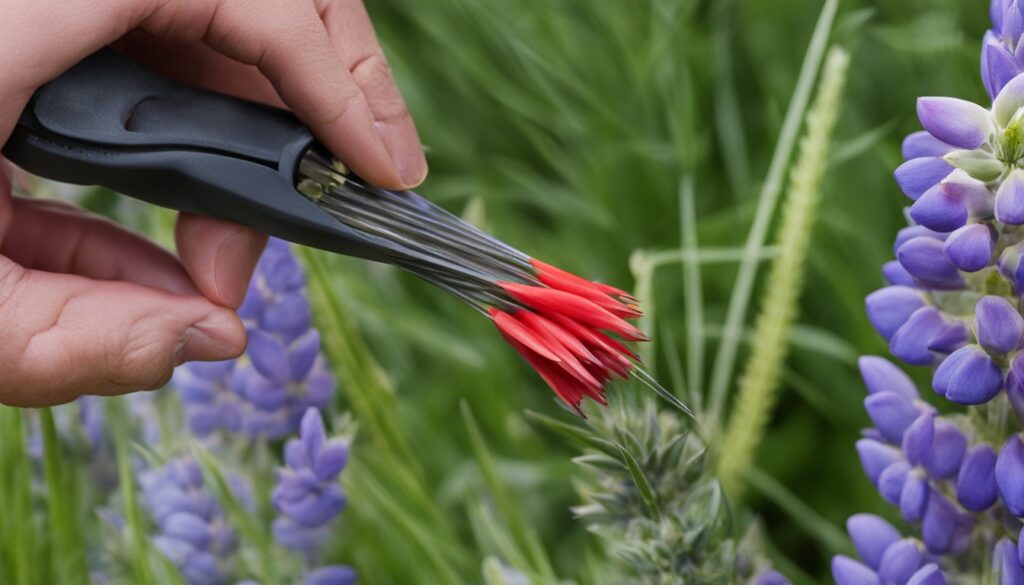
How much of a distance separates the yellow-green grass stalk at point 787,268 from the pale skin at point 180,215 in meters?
0.18

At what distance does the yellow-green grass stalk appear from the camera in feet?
1.86

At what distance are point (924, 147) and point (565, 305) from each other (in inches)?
5.8

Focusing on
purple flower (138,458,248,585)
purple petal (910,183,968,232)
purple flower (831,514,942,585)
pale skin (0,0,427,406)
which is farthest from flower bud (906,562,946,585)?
purple flower (138,458,248,585)

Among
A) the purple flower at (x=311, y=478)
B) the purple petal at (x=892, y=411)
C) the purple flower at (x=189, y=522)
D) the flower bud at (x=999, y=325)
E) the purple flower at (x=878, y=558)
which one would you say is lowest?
the purple flower at (x=189, y=522)

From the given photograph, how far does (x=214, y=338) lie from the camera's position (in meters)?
0.49

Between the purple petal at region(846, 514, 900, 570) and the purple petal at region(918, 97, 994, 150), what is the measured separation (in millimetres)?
152

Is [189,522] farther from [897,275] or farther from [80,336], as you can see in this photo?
[897,275]

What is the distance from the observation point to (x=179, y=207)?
45 cm

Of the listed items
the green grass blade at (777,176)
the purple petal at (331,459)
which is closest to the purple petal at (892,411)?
the green grass blade at (777,176)

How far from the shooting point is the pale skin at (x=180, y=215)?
435mm

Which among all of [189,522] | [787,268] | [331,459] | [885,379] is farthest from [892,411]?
[189,522]

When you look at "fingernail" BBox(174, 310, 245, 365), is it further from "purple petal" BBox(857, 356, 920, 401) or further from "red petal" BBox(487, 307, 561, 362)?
"purple petal" BBox(857, 356, 920, 401)

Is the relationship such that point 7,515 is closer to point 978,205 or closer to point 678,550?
point 678,550

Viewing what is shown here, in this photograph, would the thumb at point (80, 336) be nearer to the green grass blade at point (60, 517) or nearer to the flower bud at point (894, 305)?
the green grass blade at point (60, 517)
